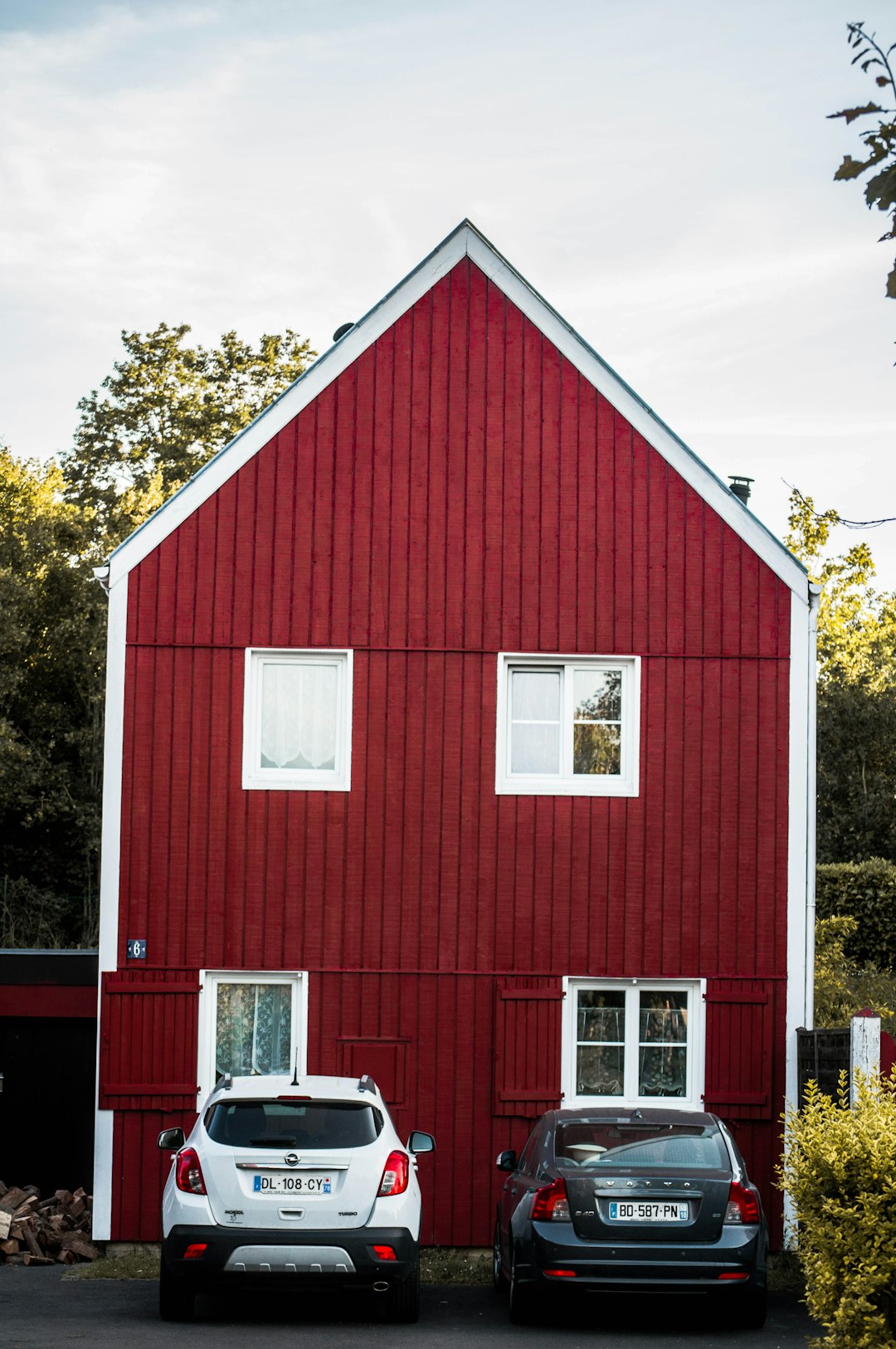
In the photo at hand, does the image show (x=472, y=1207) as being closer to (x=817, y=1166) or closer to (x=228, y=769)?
(x=228, y=769)

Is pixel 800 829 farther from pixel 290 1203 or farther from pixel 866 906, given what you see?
pixel 866 906

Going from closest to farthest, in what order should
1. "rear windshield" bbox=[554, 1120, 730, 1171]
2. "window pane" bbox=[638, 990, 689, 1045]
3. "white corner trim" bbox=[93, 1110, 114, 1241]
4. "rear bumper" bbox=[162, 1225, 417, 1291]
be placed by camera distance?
1. "rear bumper" bbox=[162, 1225, 417, 1291]
2. "rear windshield" bbox=[554, 1120, 730, 1171]
3. "white corner trim" bbox=[93, 1110, 114, 1241]
4. "window pane" bbox=[638, 990, 689, 1045]

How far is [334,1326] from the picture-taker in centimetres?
1041

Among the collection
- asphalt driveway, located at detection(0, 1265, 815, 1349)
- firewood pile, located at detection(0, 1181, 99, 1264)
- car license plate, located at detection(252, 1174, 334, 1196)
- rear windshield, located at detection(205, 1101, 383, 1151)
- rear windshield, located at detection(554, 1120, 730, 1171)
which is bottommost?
firewood pile, located at detection(0, 1181, 99, 1264)

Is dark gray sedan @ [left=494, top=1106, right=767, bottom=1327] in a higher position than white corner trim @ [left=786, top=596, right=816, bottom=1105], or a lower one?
lower

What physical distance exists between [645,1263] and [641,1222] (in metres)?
0.24

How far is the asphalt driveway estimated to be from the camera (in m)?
9.79

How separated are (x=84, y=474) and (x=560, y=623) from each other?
96.3 feet

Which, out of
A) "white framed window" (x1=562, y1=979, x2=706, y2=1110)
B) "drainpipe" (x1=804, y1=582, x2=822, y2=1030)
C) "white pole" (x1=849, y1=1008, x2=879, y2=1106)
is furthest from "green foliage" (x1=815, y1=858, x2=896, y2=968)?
"white pole" (x1=849, y1=1008, x2=879, y2=1106)

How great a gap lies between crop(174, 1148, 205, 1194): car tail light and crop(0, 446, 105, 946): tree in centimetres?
2329

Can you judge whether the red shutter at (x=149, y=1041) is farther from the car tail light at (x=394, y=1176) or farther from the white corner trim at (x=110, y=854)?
the car tail light at (x=394, y=1176)

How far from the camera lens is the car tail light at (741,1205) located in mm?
9922

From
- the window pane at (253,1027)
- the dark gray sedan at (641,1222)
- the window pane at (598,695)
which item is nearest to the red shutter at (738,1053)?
the window pane at (598,695)

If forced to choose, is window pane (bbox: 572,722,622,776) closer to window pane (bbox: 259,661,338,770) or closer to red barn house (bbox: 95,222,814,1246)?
red barn house (bbox: 95,222,814,1246)
